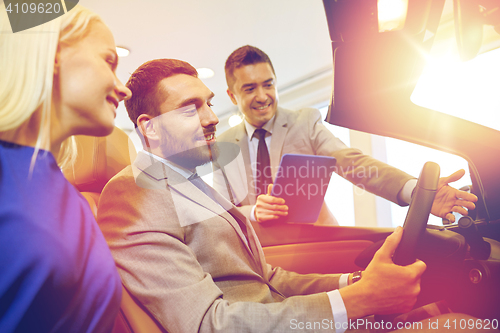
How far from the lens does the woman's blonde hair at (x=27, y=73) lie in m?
0.42

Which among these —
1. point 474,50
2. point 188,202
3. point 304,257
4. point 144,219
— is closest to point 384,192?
point 304,257

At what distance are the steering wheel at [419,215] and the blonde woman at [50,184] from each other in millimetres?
582

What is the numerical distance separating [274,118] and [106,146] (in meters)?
1.11

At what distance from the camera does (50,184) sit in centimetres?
43

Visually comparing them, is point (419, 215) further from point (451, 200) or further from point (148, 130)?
point (148, 130)

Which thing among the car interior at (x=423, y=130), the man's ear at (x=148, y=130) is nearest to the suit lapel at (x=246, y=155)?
the man's ear at (x=148, y=130)

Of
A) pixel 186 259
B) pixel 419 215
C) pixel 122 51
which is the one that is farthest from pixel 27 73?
pixel 122 51

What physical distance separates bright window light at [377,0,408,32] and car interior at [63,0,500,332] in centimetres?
1

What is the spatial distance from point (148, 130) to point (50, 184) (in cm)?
56

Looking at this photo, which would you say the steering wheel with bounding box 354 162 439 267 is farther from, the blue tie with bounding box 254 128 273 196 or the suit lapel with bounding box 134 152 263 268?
the blue tie with bounding box 254 128 273 196

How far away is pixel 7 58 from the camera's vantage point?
0.44 metres

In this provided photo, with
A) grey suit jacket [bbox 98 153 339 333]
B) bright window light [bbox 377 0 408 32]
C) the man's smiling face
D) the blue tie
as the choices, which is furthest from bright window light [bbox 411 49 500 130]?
grey suit jacket [bbox 98 153 339 333]

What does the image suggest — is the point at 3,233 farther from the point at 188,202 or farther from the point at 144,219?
the point at 188,202

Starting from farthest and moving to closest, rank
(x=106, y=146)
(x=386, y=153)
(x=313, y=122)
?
(x=386, y=153) → (x=313, y=122) → (x=106, y=146)
